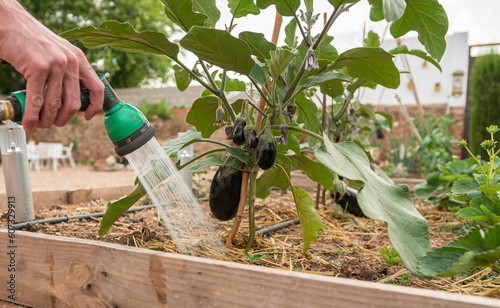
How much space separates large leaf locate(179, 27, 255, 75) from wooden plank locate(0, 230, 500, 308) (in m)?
0.43

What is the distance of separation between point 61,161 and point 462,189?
33.7 feet

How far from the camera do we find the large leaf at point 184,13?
883mm

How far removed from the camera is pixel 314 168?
1127 mm

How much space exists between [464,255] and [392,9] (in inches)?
18.2

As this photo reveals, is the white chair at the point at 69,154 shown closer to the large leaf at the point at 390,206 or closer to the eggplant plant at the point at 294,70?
the eggplant plant at the point at 294,70

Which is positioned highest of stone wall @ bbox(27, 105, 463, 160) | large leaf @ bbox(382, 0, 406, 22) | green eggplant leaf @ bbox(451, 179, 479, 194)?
large leaf @ bbox(382, 0, 406, 22)

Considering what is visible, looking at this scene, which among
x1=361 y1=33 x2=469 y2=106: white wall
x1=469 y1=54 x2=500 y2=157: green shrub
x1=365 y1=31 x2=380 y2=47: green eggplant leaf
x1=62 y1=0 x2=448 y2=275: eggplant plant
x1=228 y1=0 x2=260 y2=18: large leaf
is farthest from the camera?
x1=361 y1=33 x2=469 y2=106: white wall

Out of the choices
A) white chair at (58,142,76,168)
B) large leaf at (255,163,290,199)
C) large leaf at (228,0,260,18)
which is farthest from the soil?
white chair at (58,142,76,168)

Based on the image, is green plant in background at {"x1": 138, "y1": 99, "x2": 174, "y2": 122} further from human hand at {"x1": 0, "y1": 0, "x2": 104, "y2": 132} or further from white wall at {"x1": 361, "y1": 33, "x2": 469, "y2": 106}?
human hand at {"x1": 0, "y1": 0, "x2": 104, "y2": 132}

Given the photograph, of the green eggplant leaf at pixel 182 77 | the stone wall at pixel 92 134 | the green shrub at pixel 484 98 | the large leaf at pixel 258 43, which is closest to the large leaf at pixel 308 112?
the large leaf at pixel 258 43

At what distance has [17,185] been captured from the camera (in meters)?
1.35

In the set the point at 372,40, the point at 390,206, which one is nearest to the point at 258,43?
the point at 390,206

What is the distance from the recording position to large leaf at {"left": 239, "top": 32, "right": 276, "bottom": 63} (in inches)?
38.3

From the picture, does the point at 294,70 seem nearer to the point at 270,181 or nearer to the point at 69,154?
the point at 270,181
